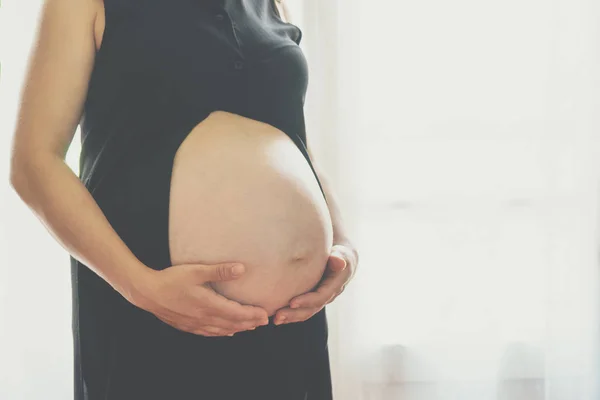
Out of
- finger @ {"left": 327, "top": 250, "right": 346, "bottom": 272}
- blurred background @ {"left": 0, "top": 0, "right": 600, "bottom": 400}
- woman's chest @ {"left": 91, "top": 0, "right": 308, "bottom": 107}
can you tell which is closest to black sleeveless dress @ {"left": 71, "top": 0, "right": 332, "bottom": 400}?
woman's chest @ {"left": 91, "top": 0, "right": 308, "bottom": 107}

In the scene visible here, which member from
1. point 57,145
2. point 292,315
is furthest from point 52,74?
point 292,315

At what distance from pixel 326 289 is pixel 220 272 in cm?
17

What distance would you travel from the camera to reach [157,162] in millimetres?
745

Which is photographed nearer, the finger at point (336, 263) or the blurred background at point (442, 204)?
the finger at point (336, 263)

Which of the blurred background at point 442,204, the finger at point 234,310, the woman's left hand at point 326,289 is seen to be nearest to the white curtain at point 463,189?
the blurred background at point 442,204

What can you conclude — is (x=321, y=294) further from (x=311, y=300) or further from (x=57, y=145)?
(x=57, y=145)

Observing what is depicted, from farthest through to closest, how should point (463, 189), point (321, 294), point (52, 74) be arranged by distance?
1. point (463, 189)
2. point (321, 294)
3. point (52, 74)

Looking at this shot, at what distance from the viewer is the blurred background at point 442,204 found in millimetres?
1430

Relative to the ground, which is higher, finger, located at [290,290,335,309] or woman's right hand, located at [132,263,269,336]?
woman's right hand, located at [132,263,269,336]

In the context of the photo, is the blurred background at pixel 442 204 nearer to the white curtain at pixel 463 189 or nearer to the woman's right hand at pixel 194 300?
the white curtain at pixel 463 189

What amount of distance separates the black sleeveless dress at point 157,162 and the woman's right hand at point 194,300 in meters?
0.05

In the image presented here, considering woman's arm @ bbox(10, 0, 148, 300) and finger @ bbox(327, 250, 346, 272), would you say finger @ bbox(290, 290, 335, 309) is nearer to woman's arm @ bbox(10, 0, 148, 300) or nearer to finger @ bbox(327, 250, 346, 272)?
finger @ bbox(327, 250, 346, 272)

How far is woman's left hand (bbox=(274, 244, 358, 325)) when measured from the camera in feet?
2.58

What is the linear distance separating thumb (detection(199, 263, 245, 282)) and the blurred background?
0.77m
